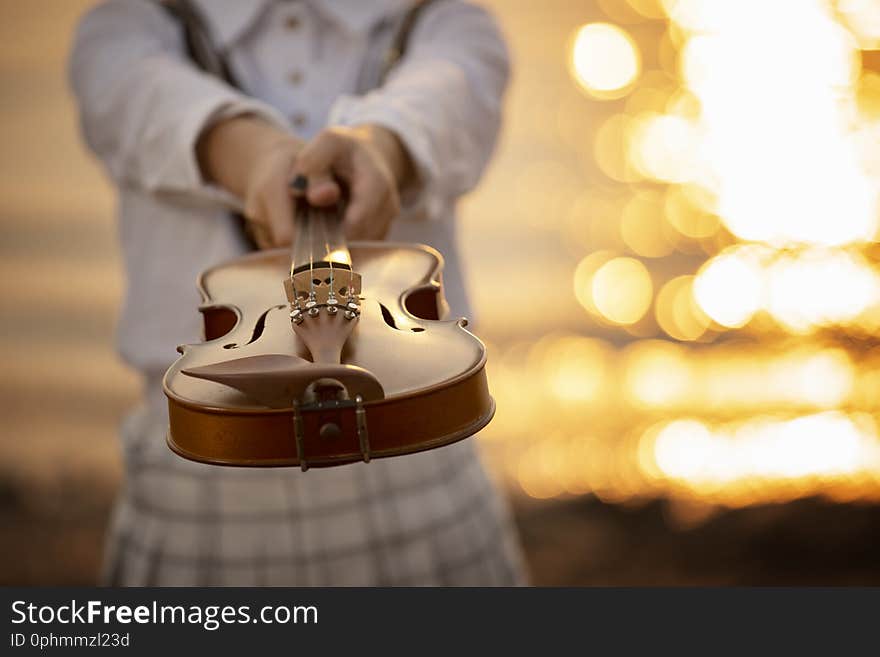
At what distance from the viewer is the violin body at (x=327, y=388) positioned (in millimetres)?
505

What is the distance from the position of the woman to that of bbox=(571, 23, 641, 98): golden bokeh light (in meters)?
3.73

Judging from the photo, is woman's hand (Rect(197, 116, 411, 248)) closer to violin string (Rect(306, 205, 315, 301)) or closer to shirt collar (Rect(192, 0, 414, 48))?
violin string (Rect(306, 205, 315, 301))

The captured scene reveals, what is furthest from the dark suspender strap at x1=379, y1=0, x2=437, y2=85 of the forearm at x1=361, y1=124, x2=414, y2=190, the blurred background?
the blurred background

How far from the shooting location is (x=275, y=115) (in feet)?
2.72

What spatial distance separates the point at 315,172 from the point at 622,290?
8.41 feet

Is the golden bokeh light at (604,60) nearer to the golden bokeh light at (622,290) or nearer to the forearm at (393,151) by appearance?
the golden bokeh light at (622,290)

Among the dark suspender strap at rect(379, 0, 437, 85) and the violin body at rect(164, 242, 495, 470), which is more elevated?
the dark suspender strap at rect(379, 0, 437, 85)

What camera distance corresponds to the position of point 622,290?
3.20 m

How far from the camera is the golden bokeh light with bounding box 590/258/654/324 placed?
3047mm

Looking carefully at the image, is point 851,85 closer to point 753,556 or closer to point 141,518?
point 753,556

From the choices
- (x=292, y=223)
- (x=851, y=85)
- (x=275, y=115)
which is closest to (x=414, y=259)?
(x=292, y=223)

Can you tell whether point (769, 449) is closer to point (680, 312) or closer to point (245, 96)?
point (680, 312)

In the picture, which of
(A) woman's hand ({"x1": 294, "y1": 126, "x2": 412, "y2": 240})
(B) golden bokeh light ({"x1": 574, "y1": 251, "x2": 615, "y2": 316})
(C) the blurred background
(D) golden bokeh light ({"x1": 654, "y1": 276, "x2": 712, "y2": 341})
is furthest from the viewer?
(B) golden bokeh light ({"x1": 574, "y1": 251, "x2": 615, "y2": 316})

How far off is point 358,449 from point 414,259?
0.24m
